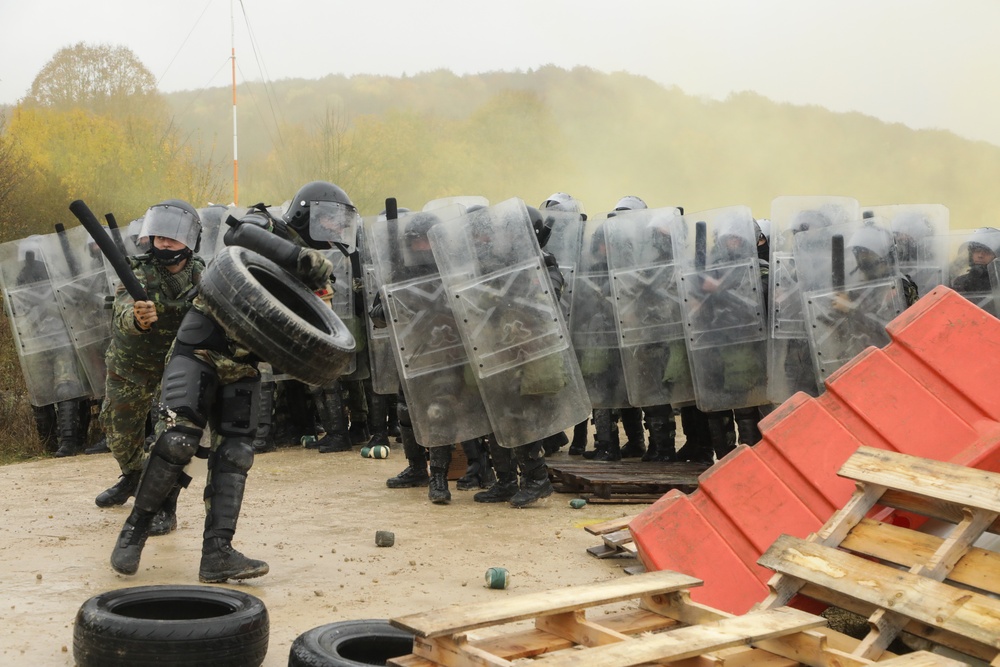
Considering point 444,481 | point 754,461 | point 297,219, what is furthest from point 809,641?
point 297,219

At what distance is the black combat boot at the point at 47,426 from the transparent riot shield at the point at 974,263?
8.46 meters

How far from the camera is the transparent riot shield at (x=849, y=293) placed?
7.05 metres

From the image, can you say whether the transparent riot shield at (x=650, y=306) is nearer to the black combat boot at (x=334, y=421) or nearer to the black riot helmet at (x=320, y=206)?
the black riot helmet at (x=320, y=206)

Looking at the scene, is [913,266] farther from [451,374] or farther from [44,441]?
[44,441]

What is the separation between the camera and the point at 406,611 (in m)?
4.68

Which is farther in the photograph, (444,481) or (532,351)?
(444,481)

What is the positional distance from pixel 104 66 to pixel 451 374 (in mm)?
23991

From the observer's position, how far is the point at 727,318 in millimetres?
7953

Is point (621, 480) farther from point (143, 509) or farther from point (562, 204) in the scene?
point (562, 204)

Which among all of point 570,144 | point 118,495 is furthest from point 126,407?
point 570,144

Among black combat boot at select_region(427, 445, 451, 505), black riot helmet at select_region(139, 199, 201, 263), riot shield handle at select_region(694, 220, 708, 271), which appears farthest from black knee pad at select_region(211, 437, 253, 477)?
riot shield handle at select_region(694, 220, 708, 271)

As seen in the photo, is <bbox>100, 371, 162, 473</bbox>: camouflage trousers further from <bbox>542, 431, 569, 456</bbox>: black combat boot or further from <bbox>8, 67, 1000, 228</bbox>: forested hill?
<bbox>8, 67, 1000, 228</bbox>: forested hill

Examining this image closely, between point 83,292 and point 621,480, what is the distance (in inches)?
223

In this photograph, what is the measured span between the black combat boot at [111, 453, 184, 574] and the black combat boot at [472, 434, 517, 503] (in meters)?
2.83
